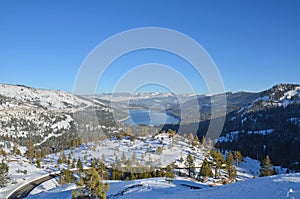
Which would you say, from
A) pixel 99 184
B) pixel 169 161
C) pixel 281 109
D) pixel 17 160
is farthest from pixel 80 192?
pixel 281 109

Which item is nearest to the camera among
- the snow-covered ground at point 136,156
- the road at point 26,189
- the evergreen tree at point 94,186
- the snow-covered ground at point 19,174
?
the evergreen tree at point 94,186

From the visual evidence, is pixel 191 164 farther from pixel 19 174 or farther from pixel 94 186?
pixel 19 174

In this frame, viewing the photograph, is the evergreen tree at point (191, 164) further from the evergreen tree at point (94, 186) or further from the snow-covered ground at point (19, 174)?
the snow-covered ground at point (19, 174)

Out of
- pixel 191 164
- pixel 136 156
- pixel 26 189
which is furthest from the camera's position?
pixel 136 156

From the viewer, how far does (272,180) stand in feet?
74.6

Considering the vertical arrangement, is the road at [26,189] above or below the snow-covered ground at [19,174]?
below

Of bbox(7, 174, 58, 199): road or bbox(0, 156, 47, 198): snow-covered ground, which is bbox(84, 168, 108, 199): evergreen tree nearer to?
bbox(7, 174, 58, 199): road

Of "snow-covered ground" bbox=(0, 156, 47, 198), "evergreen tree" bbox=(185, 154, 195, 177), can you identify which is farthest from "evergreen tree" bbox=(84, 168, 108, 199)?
"snow-covered ground" bbox=(0, 156, 47, 198)

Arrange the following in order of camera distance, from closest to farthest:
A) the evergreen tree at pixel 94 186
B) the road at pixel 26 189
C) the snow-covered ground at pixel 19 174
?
the evergreen tree at pixel 94 186
the road at pixel 26 189
the snow-covered ground at pixel 19 174

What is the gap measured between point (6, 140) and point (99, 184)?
152549mm

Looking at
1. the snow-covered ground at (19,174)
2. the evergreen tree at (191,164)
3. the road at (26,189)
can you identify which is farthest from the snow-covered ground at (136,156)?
the evergreen tree at (191,164)

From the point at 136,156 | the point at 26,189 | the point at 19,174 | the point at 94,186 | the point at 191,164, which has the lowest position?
the point at 26,189

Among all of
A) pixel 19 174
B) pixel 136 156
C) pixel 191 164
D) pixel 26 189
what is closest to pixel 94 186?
pixel 191 164

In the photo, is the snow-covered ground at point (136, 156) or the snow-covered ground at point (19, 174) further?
the snow-covered ground at point (136, 156)
